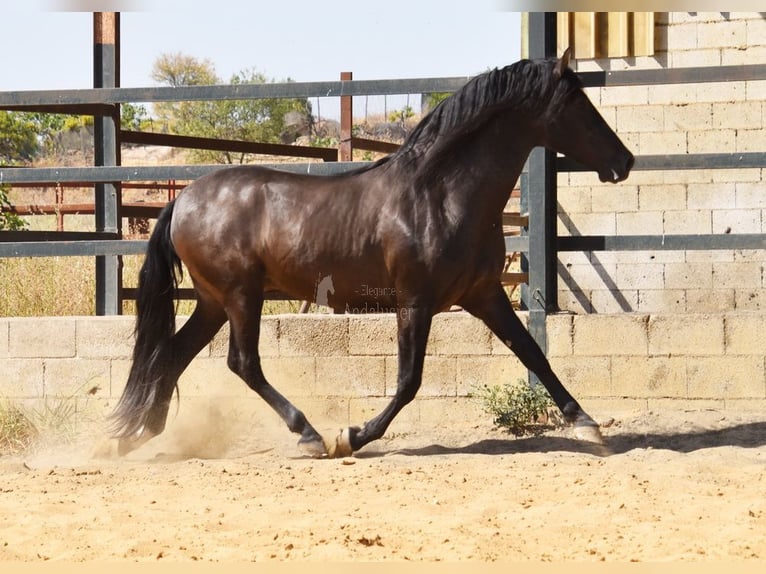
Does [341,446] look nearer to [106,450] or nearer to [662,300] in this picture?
[106,450]

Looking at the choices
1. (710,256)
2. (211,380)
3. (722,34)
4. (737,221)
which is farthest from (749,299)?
(211,380)

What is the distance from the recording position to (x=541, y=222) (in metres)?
6.71

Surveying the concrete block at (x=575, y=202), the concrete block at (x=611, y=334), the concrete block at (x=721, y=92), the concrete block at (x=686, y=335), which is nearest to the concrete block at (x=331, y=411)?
the concrete block at (x=611, y=334)

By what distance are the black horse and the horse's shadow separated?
21 cm

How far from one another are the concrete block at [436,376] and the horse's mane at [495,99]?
1506 millimetres

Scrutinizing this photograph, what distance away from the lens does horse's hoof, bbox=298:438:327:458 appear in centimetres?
571

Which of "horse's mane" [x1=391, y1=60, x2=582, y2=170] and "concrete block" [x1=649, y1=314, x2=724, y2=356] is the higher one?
"horse's mane" [x1=391, y1=60, x2=582, y2=170]

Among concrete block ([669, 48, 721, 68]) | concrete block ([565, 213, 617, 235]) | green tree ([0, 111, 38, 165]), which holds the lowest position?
concrete block ([565, 213, 617, 235])

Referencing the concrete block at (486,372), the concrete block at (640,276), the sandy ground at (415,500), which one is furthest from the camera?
the concrete block at (640,276)

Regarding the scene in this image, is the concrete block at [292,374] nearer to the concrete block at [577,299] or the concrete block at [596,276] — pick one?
the concrete block at [577,299]

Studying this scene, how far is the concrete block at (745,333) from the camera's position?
21.1ft

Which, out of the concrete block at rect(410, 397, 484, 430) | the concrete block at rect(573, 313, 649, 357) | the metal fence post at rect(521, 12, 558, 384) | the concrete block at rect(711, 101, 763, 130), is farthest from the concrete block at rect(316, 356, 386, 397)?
the concrete block at rect(711, 101, 763, 130)

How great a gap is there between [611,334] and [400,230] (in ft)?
5.61

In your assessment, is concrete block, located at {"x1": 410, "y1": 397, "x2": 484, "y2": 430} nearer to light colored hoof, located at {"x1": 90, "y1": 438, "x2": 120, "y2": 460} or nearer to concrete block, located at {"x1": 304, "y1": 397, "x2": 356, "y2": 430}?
concrete block, located at {"x1": 304, "y1": 397, "x2": 356, "y2": 430}
